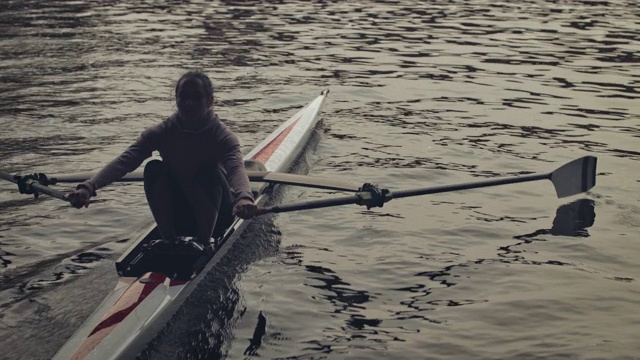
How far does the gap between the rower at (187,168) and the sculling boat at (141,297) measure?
238mm

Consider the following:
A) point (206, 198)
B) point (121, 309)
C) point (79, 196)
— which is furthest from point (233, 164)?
point (121, 309)

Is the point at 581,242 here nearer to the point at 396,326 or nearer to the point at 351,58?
the point at 396,326

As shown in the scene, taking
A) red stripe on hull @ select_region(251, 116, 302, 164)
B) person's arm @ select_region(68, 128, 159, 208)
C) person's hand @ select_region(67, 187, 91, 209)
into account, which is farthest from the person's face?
red stripe on hull @ select_region(251, 116, 302, 164)

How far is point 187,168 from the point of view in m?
7.98

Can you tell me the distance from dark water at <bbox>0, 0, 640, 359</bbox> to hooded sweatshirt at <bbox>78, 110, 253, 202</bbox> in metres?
1.10

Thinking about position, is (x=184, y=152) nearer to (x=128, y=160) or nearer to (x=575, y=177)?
(x=128, y=160)

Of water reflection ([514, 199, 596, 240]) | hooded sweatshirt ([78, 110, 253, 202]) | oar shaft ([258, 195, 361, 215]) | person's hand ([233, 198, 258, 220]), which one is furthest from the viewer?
water reflection ([514, 199, 596, 240])

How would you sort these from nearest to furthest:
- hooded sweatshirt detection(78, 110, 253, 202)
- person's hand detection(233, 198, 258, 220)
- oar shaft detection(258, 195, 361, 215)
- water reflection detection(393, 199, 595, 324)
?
person's hand detection(233, 198, 258, 220), hooded sweatshirt detection(78, 110, 253, 202), water reflection detection(393, 199, 595, 324), oar shaft detection(258, 195, 361, 215)

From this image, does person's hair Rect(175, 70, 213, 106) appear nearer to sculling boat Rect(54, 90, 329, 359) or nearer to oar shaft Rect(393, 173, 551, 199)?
sculling boat Rect(54, 90, 329, 359)

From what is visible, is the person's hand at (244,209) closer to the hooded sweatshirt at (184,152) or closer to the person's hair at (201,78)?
the hooded sweatshirt at (184,152)

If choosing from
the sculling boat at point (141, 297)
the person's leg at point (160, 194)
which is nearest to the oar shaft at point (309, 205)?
the sculling boat at point (141, 297)

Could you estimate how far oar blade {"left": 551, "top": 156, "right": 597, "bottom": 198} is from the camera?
10461 mm

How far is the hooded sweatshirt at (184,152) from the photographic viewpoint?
7973mm

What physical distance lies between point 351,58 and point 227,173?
1456cm
